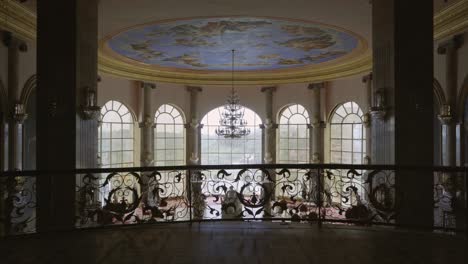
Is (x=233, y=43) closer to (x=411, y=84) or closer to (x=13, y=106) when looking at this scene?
(x=13, y=106)

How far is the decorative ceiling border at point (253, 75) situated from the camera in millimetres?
9789

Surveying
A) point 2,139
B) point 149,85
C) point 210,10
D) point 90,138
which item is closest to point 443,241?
point 90,138

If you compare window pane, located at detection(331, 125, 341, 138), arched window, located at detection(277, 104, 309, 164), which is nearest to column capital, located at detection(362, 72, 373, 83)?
window pane, located at detection(331, 125, 341, 138)

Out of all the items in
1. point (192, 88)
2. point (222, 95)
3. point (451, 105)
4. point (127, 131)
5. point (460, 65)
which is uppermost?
point (192, 88)

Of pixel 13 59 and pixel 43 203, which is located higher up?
pixel 13 59

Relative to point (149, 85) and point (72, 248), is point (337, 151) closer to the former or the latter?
point (149, 85)

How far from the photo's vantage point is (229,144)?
20.7 meters

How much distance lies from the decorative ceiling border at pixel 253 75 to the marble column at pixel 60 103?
2.83 metres

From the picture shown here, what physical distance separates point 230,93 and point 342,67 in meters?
5.65

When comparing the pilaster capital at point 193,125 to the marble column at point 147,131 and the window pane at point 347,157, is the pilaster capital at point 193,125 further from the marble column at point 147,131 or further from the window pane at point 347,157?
the window pane at point 347,157

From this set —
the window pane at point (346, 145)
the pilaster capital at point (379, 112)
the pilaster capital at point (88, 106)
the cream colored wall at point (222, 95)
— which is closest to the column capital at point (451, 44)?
the pilaster capital at point (379, 112)

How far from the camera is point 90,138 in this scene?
8141 millimetres

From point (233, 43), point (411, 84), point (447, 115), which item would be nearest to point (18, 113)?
point (233, 43)

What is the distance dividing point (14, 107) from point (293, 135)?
12.6m
